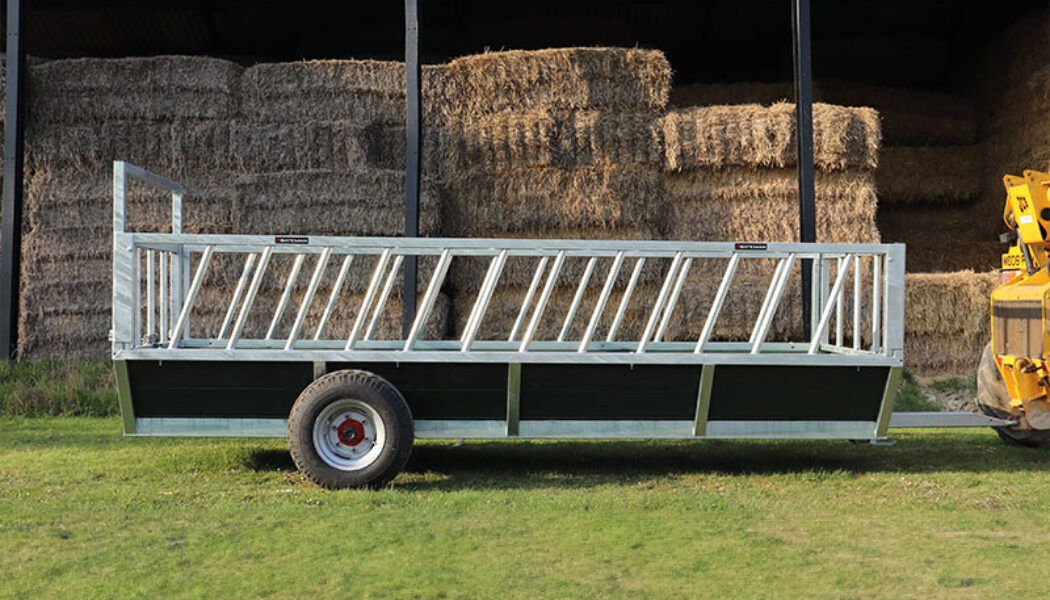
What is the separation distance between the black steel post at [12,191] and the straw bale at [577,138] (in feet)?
17.2

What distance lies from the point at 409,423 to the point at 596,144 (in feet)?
19.7

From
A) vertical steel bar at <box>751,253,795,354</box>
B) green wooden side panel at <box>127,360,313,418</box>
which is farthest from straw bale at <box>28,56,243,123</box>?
vertical steel bar at <box>751,253,795,354</box>

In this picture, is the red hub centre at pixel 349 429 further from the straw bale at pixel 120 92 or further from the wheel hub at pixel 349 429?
the straw bale at pixel 120 92

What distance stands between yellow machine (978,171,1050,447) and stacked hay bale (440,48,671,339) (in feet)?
15.0

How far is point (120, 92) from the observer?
37.3 ft

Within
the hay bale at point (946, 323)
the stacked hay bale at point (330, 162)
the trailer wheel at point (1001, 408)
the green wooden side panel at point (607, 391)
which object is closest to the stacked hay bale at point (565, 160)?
the stacked hay bale at point (330, 162)

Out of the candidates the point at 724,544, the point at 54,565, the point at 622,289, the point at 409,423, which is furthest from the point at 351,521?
the point at 622,289

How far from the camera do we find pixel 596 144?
36.4ft

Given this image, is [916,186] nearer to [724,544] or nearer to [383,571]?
[724,544]

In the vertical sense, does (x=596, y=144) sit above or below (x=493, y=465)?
above

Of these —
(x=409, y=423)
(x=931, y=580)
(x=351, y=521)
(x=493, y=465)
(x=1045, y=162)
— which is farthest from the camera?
(x=1045, y=162)

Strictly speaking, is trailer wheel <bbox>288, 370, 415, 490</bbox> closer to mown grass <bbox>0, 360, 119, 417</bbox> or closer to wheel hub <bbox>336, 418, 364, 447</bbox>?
wheel hub <bbox>336, 418, 364, 447</bbox>

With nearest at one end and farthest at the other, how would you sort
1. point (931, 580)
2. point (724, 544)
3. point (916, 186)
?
point (931, 580) < point (724, 544) < point (916, 186)

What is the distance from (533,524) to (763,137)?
7.20 m
